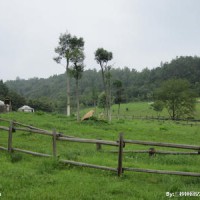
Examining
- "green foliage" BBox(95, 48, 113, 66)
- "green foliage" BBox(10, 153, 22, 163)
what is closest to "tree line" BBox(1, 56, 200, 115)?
"green foliage" BBox(95, 48, 113, 66)

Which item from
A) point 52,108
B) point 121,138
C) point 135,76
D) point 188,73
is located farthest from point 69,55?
point 135,76

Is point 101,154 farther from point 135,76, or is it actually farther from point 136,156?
point 135,76

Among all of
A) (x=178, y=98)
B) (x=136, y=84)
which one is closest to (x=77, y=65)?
(x=178, y=98)

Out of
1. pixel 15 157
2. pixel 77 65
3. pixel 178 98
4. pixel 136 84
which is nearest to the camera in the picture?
pixel 15 157

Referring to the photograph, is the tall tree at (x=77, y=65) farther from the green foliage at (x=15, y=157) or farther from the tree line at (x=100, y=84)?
the green foliage at (x=15, y=157)

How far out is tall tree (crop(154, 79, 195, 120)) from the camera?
6475 centimetres

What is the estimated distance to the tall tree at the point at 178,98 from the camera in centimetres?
6475

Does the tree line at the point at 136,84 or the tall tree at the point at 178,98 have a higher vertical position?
the tree line at the point at 136,84

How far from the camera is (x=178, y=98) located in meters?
65.4

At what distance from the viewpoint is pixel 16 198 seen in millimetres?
6352

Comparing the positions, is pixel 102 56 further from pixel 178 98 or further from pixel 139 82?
pixel 139 82

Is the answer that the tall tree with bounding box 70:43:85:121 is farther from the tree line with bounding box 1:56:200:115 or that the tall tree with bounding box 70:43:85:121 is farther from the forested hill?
the forested hill

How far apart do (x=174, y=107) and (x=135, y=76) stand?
8920cm

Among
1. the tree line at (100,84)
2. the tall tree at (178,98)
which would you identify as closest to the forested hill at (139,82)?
the tree line at (100,84)
